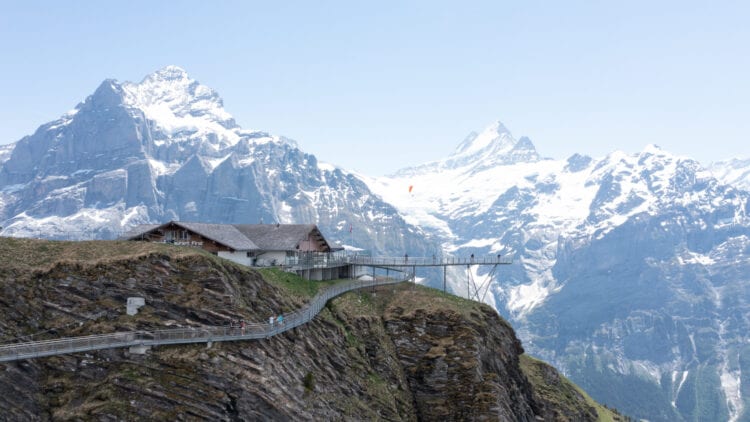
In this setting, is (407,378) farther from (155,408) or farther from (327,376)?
(155,408)

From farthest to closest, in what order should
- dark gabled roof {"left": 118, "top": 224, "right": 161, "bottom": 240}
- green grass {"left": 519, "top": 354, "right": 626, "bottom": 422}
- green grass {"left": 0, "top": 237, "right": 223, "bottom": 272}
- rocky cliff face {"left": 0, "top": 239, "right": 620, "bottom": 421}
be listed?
green grass {"left": 519, "top": 354, "right": 626, "bottom": 422} → dark gabled roof {"left": 118, "top": 224, "right": 161, "bottom": 240} → green grass {"left": 0, "top": 237, "right": 223, "bottom": 272} → rocky cliff face {"left": 0, "top": 239, "right": 620, "bottom": 421}

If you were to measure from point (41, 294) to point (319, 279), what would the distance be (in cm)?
4759

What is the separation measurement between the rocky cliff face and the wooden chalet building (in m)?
9.40

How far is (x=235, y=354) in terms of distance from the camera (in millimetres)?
61625

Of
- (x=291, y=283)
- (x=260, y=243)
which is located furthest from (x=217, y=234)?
(x=291, y=283)

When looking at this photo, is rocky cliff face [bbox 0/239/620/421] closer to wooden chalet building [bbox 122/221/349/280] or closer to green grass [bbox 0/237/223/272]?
green grass [bbox 0/237/223/272]

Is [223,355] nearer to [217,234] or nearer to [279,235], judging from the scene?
[217,234]

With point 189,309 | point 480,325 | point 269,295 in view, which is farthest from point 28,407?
point 480,325

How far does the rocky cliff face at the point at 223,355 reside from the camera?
56562 millimetres

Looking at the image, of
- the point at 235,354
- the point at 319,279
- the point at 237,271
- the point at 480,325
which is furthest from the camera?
the point at 319,279

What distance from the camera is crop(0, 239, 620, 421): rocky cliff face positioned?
56562 millimetres

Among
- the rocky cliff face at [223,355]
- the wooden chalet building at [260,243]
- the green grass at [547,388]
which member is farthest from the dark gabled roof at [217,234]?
the green grass at [547,388]

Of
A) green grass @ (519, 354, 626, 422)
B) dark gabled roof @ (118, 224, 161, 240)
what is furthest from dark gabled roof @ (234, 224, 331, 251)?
green grass @ (519, 354, 626, 422)

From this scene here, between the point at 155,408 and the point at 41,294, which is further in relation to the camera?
the point at 41,294
